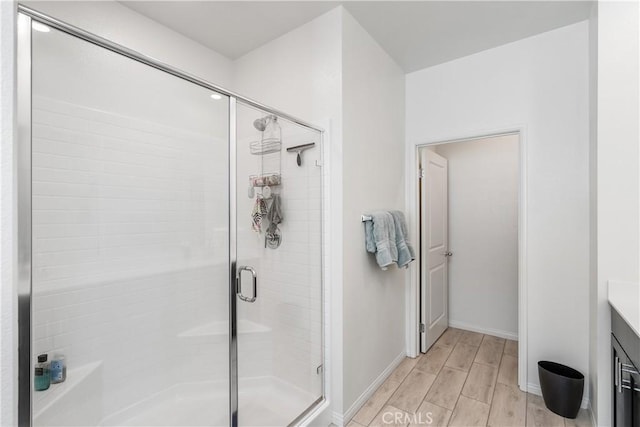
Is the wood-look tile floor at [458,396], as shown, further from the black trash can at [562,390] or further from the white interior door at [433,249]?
the white interior door at [433,249]

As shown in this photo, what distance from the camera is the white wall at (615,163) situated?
1653mm

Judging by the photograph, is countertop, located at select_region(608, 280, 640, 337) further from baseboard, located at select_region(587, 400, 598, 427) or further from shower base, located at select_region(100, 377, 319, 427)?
shower base, located at select_region(100, 377, 319, 427)

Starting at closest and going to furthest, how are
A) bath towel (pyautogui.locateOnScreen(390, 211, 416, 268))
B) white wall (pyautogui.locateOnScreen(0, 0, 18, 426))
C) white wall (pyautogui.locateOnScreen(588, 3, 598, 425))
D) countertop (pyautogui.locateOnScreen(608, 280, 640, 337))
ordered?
white wall (pyautogui.locateOnScreen(0, 0, 18, 426)) → countertop (pyautogui.locateOnScreen(608, 280, 640, 337)) → white wall (pyautogui.locateOnScreen(588, 3, 598, 425)) → bath towel (pyautogui.locateOnScreen(390, 211, 416, 268))

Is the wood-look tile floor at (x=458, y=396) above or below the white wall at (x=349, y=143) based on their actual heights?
below

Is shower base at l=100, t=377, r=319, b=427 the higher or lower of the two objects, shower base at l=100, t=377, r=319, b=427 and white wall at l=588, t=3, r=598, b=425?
the lower

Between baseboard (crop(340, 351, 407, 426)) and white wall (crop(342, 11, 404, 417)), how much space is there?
3 centimetres

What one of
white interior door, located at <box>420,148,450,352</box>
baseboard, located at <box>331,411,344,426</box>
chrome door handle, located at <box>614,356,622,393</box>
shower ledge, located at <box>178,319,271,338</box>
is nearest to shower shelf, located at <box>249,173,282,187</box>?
shower ledge, located at <box>178,319,271,338</box>

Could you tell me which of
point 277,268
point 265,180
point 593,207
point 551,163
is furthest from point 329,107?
point 593,207

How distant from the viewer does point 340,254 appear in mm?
1975

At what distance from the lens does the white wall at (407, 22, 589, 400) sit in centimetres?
211

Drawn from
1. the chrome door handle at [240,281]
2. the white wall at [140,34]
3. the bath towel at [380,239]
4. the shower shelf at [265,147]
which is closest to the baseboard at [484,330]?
the bath towel at [380,239]

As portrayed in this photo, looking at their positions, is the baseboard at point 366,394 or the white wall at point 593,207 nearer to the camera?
the white wall at point 593,207

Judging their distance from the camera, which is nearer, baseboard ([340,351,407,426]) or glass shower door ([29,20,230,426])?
glass shower door ([29,20,230,426])

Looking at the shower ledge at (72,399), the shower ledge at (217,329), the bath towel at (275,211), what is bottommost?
the shower ledge at (72,399)
